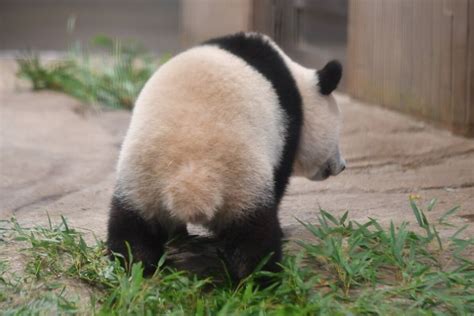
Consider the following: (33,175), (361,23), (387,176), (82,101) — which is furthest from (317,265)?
(82,101)

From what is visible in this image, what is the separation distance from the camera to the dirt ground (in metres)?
4.15

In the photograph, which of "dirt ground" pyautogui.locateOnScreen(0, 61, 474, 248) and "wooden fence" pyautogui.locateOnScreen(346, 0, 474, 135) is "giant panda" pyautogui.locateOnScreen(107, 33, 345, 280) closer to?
"dirt ground" pyautogui.locateOnScreen(0, 61, 474, 248)

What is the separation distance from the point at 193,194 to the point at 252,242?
0.99 ft

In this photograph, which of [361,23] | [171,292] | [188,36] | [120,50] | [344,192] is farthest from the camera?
[188,36]

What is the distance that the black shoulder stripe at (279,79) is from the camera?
3322 mm

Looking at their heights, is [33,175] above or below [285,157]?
below

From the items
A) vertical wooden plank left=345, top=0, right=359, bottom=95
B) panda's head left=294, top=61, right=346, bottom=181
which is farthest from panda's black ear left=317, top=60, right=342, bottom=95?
vertical wooden plank left=345, top=0, right=359, bottom=95

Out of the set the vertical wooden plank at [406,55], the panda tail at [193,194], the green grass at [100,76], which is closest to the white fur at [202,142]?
the panda tail at [193,194]

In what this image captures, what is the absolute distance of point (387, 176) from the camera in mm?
4844

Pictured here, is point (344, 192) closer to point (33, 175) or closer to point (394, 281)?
point (394, 281)

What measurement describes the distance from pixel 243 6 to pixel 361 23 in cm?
168

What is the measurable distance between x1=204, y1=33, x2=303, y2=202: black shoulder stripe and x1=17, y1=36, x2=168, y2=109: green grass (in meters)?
3.82

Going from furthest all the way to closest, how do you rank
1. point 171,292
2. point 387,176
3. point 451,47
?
point 451,47 < point 387,176 < point 171,292

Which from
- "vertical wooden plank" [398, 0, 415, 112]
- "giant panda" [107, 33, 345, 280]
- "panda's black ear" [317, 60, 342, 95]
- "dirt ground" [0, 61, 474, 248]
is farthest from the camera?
"vertical wooden plank" [398, 0, 415, 112]
